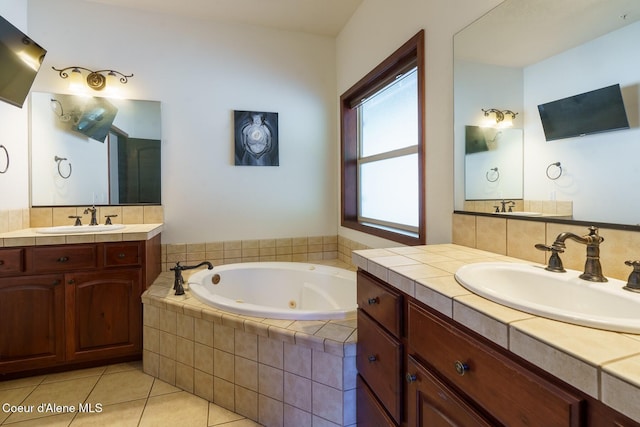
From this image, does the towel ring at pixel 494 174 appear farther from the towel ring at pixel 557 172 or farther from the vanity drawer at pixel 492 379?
the vanity drawer at pixel 492 379

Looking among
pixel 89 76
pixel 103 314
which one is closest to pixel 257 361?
pixel 103 314

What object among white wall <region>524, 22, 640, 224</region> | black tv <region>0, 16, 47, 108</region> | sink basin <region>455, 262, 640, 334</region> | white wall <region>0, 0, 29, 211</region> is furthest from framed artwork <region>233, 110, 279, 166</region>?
sink basin <region>455, 262, 640, 334</region>

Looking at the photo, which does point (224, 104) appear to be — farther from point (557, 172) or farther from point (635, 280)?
point (635, 280)

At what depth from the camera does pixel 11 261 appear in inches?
72.6

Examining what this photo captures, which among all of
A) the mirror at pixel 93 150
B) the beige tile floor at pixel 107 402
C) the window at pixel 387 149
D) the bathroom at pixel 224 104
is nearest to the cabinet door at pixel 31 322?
the beige tile floor at pixel 107 402

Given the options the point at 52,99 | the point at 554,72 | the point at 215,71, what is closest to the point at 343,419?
the point at 554,72

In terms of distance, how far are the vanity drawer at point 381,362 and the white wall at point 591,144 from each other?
77 centimetres

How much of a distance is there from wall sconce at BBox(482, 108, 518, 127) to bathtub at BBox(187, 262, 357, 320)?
4.51 ft

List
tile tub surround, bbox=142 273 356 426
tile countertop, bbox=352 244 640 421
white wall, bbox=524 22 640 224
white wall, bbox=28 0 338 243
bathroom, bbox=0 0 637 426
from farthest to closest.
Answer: white wall, bbox=28 0 338 243, bathroom, bbox=0 0 637 426, tile tub surround, bbox=142 273 356 426, white wall, bbox=524 22 640 224, tile countertop, bbox=352 244 640 421

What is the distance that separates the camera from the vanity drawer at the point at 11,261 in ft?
6.00

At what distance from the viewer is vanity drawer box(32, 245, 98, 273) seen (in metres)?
1.90

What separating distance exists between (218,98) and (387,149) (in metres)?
1.53

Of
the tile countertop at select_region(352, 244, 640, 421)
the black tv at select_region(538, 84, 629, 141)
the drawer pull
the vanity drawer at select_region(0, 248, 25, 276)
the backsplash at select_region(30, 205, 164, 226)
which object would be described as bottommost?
the drawer pull

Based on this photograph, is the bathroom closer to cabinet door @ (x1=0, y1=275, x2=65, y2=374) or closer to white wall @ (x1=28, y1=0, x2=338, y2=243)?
white wall @ (x1=28, y1=0, x2=338, y2=243)
